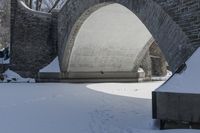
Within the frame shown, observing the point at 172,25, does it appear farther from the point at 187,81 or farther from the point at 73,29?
the point at 73,29

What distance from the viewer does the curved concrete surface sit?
48.0 ft

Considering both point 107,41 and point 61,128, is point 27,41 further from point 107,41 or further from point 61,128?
point 61,128

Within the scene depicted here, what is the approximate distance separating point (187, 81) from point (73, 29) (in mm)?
10747

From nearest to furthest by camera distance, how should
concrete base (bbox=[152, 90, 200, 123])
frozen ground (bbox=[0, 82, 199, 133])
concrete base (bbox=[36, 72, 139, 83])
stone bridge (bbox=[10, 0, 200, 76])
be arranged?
concrete base (bbox=[152, 90, 200, 123]), frozen ground (bbox=[0, 82, 199, 133]), stone bridge (bbox=[10, 0, 200, 76]), concrete base (bbox=[36, 72, 139, 83])

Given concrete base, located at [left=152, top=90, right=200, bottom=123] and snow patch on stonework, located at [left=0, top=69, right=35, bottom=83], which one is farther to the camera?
snow patch on stonework, located at [left=0, top=69, right=35, bottom=83]

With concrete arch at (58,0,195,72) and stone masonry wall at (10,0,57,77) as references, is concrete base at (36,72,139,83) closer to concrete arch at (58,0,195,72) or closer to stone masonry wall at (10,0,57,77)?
stone masonry wall at (10,0,57,77)

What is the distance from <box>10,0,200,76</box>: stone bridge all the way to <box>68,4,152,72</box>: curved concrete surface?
0.47 m

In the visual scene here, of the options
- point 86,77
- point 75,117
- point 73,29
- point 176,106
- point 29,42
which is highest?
point 73,29

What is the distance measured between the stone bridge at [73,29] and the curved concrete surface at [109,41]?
466mm

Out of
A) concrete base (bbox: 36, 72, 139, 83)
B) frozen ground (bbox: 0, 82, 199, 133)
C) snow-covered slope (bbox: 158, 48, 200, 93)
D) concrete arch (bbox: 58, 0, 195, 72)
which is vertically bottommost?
frozen ground (bbox: 0, 82, 199, 133)

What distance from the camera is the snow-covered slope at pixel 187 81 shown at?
18.4 feet

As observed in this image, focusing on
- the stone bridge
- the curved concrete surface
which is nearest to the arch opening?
the curved concrete surface

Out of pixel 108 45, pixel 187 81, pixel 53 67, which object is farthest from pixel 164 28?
pixel 53 67

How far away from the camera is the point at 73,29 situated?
632 inches
